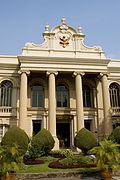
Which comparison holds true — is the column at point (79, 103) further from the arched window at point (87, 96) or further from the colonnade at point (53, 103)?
the arched window at point (87, 96)

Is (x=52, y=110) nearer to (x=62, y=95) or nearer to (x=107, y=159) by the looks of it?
(x=62, y=95)

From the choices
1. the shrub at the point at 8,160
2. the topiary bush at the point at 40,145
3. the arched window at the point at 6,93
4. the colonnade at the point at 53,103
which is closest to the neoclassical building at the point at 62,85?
the arched window at the point at 6,93

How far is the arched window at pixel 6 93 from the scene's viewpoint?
25438mm

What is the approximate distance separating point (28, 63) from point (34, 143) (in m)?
10.9

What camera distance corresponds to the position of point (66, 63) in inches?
975

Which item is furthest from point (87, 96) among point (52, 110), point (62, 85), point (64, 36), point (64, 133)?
point (64, 36)

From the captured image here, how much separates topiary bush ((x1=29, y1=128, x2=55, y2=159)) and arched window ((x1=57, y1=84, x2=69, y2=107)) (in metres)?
9.12

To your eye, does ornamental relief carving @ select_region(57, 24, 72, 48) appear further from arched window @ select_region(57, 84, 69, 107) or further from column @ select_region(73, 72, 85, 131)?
arched window @ select_region(57, 84, 69, 107)

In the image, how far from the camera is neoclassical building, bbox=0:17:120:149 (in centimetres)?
2419

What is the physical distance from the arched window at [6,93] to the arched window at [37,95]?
9.36 feet

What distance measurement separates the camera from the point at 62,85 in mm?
27234

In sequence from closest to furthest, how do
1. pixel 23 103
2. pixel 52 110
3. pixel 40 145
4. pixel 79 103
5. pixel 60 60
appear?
pixel 40 145 → pixel 23 103 → pixel 52 110 → pixel 79 103 → pixel 60 60

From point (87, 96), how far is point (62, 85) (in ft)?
12.0

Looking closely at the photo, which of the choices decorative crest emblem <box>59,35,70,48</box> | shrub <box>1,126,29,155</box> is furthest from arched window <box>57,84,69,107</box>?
shrub <box>1,126,29,155</box>
